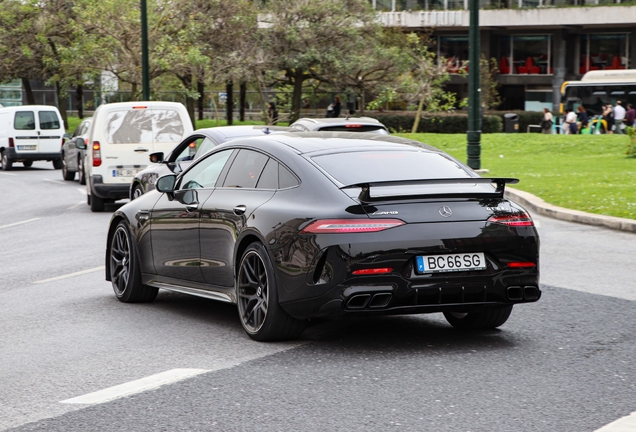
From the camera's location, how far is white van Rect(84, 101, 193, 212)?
1920 cm

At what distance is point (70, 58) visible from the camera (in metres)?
48.1

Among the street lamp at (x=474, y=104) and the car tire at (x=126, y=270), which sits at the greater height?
the street lamp at (x=474, y=104)

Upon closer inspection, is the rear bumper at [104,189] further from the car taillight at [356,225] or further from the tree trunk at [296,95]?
the tree trunk at [296,95]

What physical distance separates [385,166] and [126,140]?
12.5 meters

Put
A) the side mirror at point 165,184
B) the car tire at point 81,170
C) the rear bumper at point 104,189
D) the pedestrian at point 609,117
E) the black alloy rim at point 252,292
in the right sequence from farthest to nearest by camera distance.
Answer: the pedestrian at point 609,117 < the car tire at point 81,170 < the rear bumper at point 104,189 < the side mirror at point 165,184 < the black alloy rim at point 252,292

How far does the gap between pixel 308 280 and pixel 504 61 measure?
6426 cm

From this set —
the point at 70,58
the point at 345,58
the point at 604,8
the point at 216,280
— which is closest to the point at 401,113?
the point at 345,58

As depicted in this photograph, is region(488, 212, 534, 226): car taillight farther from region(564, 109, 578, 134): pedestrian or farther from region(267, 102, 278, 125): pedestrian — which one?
region(267, 102, 278, 125): pedestrian

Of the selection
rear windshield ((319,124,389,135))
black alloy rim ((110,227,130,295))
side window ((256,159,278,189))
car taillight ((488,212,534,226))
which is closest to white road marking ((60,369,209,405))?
side window ((256,159,278,189))

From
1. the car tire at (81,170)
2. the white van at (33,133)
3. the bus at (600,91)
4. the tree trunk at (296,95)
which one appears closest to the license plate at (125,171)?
the car tire at (81,170)

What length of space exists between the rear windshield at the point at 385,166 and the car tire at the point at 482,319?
3.21 ft

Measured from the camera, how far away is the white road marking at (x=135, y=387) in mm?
5812

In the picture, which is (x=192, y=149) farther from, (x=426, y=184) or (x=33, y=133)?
(x=33, y=133)

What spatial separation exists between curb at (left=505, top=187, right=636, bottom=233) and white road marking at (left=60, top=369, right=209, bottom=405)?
945 cm
